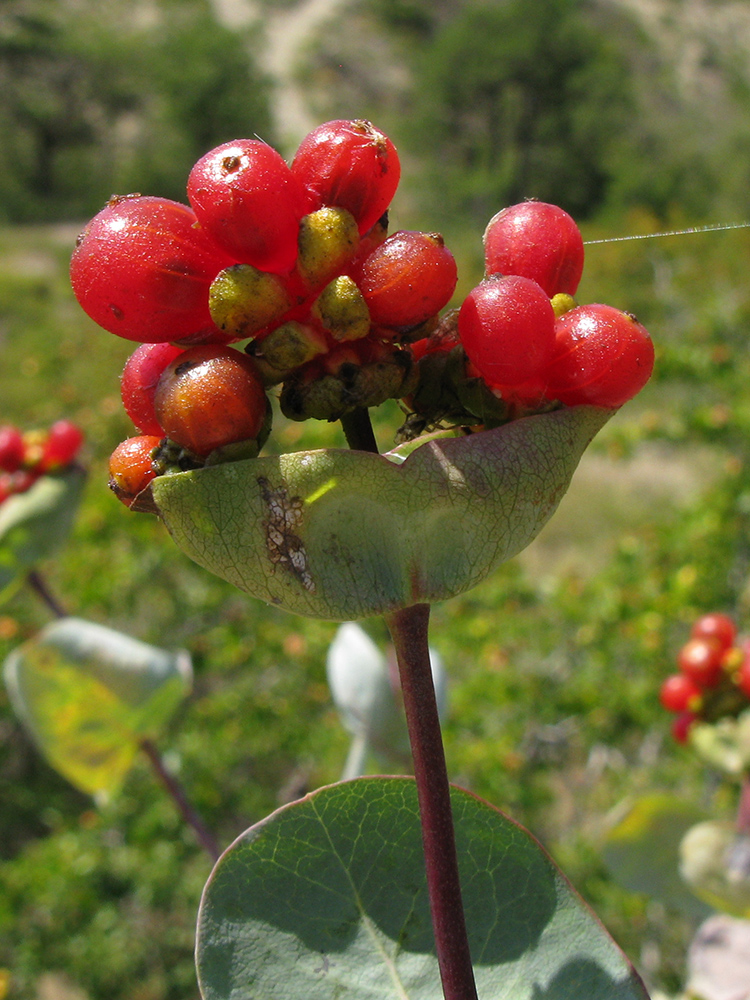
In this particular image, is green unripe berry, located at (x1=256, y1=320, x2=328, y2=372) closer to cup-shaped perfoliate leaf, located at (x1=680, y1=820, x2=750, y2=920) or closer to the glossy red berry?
cup-shaped perfoliate leaf, located at (x1=680, y1=820, x2=750, y2=920)

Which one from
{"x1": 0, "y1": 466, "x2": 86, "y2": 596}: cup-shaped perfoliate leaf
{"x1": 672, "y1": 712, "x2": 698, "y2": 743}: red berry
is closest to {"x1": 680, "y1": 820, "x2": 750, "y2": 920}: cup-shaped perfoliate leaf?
{"x1": 672, "y1": 712, "x2": 698, "y2": 743}: red berry

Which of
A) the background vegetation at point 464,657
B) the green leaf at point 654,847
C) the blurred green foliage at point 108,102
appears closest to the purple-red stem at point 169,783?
the background vegetation at point 464,657

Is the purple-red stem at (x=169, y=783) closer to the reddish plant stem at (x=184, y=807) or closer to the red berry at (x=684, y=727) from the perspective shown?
the reddish plant stem at (x=184, y=807)

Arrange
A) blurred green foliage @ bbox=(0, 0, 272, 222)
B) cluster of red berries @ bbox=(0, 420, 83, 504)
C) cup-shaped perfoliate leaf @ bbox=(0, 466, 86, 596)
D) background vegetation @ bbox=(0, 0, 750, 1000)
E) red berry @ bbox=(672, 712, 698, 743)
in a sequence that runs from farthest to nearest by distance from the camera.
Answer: blurred green foliage @ bbox=(0, 0, 272, 222) < background vegetation @ bbox=(0, 0, 750, 1000) < cluster of red berries @ bbox=(0, 420, 83, 504) < cup-shaped perfoliate leaf @ bbox=(0, 466, 86, 596) < red berry @ bbox=(672, 712, 698, 743)

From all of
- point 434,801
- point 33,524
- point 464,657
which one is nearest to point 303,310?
point 434,801

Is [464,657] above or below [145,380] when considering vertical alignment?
below

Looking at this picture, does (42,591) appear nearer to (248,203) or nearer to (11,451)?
(11,451)

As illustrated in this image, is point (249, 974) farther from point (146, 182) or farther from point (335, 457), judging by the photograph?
point (146, 182)
